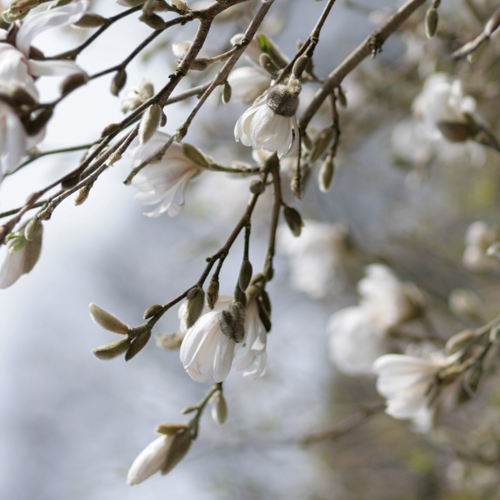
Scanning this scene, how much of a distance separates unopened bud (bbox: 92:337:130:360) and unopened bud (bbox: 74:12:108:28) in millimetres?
167

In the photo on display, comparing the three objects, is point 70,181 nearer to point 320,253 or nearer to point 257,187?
point 257,187

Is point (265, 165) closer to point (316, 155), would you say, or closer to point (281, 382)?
point (316, 155)

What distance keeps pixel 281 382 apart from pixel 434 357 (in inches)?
31.3

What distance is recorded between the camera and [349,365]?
0.59 m

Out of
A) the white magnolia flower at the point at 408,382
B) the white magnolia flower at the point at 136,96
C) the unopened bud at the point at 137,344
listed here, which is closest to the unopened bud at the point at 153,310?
the unopened bud at the point at 137,344

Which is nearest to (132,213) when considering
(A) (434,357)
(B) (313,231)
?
(B) (313,231)

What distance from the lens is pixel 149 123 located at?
8.4 inches

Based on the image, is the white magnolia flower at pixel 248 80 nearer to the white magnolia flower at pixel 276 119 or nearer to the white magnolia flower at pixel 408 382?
the white magnolia flower at pixel 276 119

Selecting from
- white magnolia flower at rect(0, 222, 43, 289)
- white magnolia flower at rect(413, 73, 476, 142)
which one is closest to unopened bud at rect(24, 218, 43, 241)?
white magnolia flower at rect(0, 222, 43, 289)

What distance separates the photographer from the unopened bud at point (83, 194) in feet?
0.70

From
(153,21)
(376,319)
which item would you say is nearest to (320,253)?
(376,319)

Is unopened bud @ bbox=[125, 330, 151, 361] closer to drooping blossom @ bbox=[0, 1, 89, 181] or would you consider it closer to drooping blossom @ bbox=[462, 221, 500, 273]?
drooping blossom @ bbox=[0, 1, 89, 181]

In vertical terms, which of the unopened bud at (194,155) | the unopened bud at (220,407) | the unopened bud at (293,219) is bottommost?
the unopened bud at (220,407)

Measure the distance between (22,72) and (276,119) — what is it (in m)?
0.12
